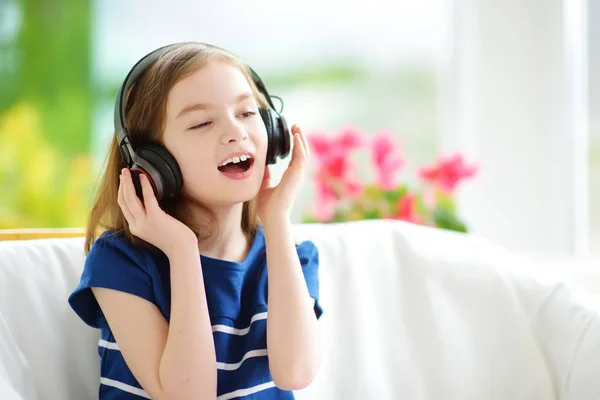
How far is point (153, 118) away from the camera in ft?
3.83

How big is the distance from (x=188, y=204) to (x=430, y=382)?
58cm

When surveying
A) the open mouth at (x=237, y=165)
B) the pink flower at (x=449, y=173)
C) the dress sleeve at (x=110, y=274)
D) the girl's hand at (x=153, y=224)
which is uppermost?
the open mouth at (x=237, y=165)

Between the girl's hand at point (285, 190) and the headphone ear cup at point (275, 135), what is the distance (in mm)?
37

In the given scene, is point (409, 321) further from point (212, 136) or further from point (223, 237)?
point (212, 136)

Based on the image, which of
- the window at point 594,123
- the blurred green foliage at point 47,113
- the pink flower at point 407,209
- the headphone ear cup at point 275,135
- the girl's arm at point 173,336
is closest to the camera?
the girl's arm at point 173,336

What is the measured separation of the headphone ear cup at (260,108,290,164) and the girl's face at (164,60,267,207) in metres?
0.05

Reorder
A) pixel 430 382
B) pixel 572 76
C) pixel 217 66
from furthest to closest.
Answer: pixel 572 76 → pixel 430 382 → pixel 217 66

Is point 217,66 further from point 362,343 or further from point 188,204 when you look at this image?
point 362,343

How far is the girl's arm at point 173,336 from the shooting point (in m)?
1.07

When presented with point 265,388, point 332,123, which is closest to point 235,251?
point 265,388

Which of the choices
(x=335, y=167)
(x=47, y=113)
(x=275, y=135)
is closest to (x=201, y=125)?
(x=275, y=135)

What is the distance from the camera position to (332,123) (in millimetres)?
2674

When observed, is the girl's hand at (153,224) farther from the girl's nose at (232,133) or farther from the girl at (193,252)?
the girl's nose at (232,133)

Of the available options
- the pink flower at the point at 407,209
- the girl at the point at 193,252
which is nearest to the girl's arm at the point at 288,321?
the girl at the point at 193,252
